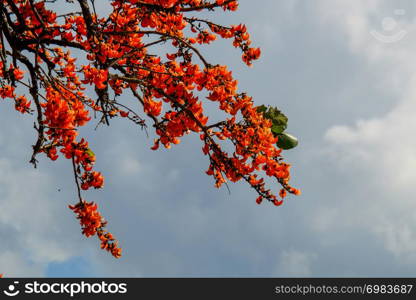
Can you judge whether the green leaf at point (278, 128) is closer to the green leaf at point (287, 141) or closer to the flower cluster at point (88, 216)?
the green leaf at point (287, 141)

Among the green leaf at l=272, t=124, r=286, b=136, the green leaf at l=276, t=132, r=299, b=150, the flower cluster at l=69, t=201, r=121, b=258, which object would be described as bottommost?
the flower cluster at l=69, t=201, r=121, b=258

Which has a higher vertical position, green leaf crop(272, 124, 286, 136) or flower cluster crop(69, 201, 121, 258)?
green leaf crop(272, 124, 286, 136)

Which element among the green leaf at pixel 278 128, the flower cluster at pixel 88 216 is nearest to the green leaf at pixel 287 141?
the green leaf at pixel 278 128

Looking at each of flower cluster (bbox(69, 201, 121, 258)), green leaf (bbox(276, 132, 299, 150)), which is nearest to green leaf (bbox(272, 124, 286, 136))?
green leaf (bbox(276, 132, 299, 150))

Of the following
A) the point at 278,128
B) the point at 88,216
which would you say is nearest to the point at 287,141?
the point at 278,128

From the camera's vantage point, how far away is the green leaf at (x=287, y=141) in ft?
17.3

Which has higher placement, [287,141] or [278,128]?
[278,128]

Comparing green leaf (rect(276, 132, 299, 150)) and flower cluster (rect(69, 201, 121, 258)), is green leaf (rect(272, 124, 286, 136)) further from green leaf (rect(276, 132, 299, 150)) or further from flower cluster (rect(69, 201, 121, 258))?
flower cluster (rect(69, 201, 121, 258))

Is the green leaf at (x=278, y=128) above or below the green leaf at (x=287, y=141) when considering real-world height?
above

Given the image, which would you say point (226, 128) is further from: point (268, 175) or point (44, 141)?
point (44, 141)

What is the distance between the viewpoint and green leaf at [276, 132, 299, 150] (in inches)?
208

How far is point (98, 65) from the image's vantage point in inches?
227

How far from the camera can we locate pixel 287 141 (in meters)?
5.29

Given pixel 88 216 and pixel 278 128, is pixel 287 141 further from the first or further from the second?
pixel 88 216
